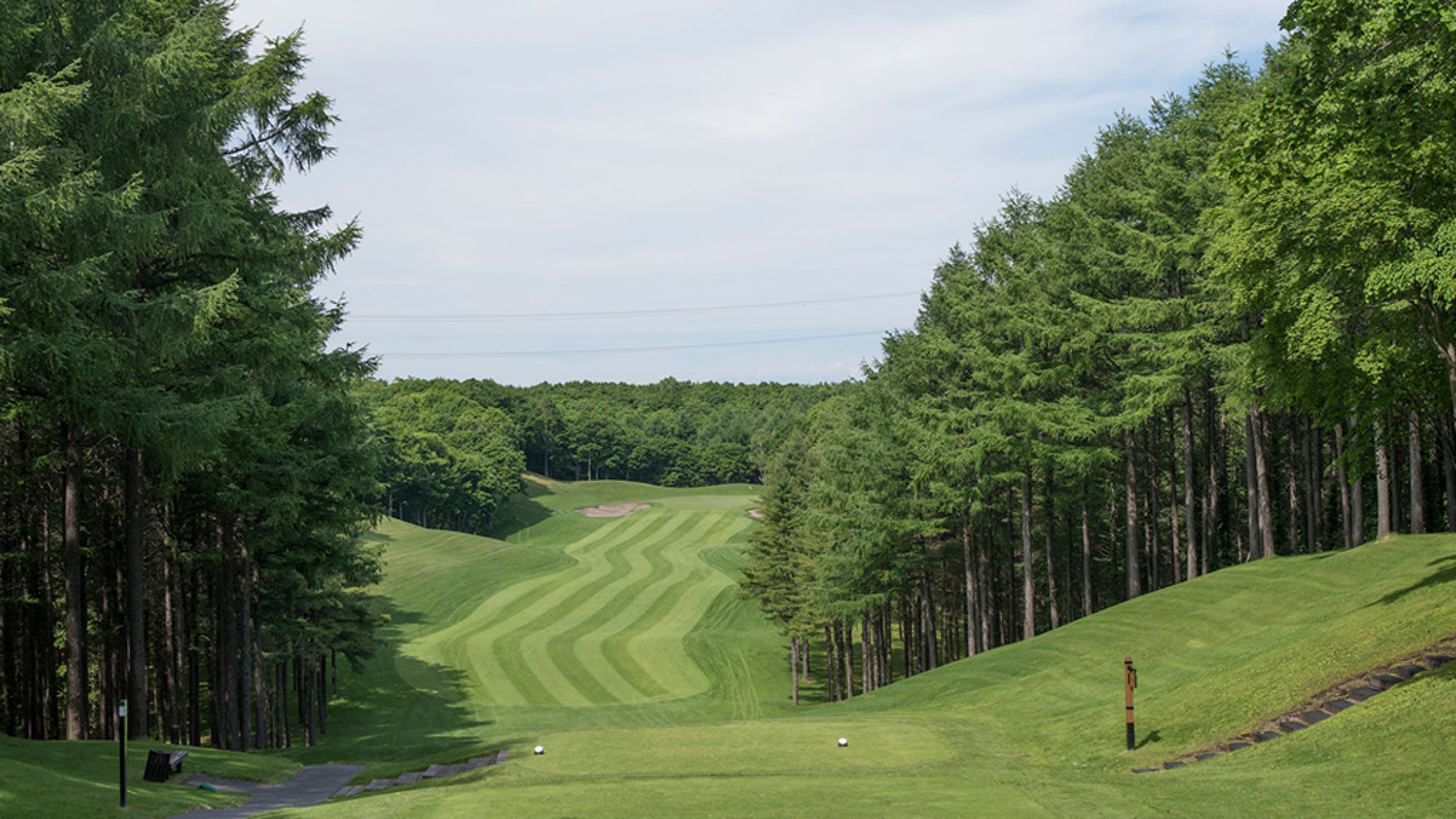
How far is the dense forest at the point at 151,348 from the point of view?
56.0 feet

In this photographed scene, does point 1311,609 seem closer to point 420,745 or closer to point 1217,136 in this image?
point 1217,136

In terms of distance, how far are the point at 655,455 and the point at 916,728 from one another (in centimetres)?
14514

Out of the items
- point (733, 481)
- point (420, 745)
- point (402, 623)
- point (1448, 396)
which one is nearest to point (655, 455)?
point (733, 481)

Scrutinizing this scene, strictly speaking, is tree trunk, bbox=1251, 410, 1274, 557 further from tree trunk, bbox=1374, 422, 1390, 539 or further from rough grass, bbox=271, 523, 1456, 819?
tree trunk, bbox=1374, 422, 1390, 539

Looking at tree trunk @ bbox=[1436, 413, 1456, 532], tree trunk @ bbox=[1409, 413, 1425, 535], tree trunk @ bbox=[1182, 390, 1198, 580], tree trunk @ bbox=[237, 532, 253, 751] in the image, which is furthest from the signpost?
tree trunk @ bbox=[1409, 413, 1425, 535]

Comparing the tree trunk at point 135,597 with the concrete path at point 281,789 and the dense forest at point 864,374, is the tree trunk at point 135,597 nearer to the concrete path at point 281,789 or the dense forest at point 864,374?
the dense forest at point 864,374

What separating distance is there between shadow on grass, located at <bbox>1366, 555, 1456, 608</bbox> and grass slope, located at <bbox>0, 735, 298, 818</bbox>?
21.9m

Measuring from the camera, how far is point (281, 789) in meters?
19.2

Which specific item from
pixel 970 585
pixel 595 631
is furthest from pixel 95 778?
pixel 595 631

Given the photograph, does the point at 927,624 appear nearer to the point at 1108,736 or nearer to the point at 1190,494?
the point at 1190,494

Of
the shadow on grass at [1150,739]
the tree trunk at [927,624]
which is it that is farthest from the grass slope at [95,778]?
the tree trunk at [927,624]

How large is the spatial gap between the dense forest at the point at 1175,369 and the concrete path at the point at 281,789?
56.9ft

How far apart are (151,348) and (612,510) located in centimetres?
10527

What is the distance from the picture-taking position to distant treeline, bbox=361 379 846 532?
11750cm
